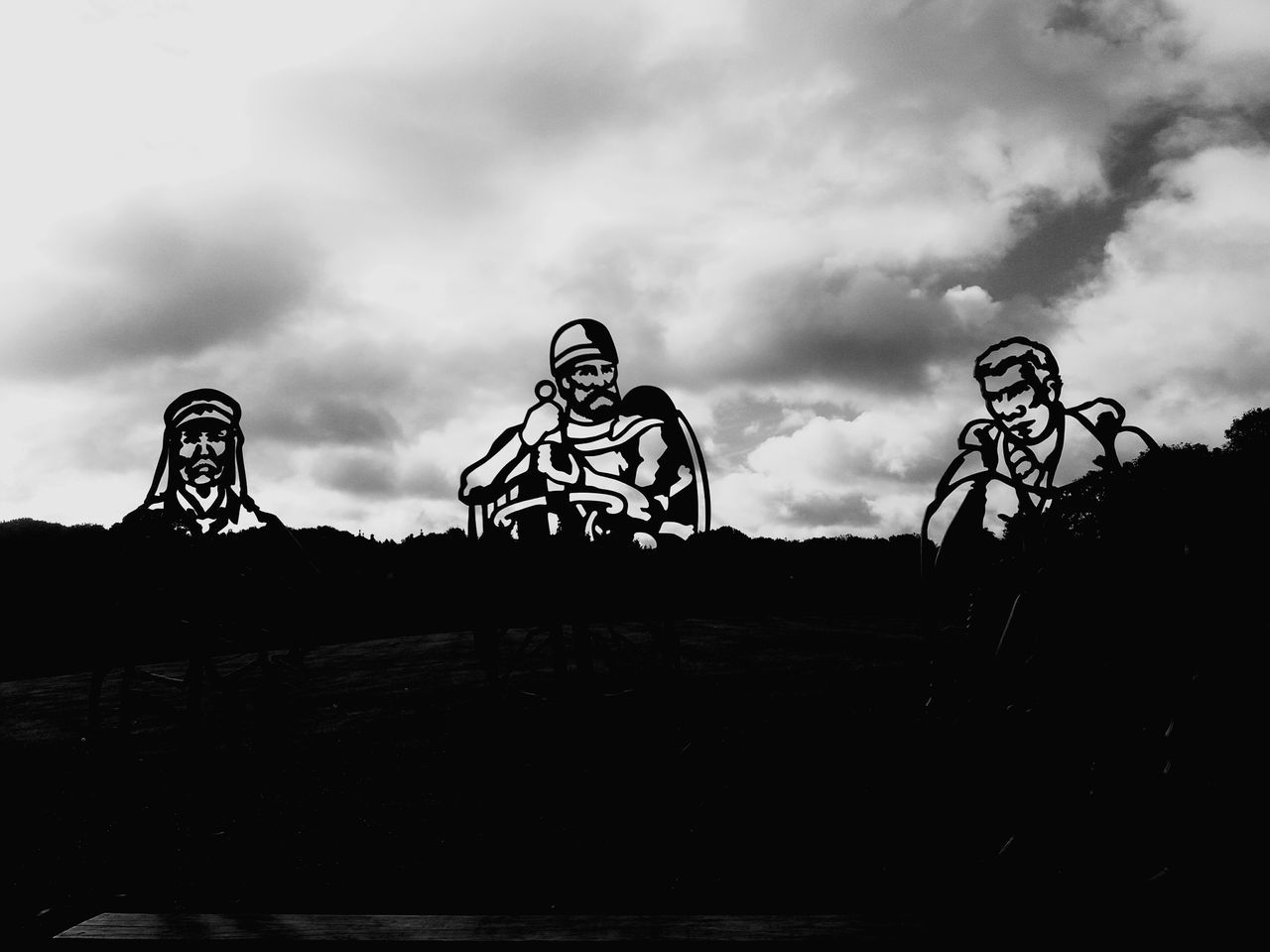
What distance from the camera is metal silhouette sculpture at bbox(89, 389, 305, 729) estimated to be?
4953mm

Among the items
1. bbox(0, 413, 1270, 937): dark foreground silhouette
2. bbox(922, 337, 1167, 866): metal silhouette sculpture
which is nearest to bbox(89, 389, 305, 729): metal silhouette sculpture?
bbox(0, 413, 1270, 937): dark foreground silhouette

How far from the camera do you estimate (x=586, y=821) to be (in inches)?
219

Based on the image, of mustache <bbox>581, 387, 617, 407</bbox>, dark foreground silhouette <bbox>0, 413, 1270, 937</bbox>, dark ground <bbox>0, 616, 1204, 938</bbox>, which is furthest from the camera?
mustache <bbox>581, 387, 617, 407</bbox>

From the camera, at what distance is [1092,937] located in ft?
8.87

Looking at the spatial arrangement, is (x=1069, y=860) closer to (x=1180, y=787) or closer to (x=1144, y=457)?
(x=1180, y=787)

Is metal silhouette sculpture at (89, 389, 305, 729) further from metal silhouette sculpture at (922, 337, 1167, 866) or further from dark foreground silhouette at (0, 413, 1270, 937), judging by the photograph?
metal silhouette sculpture at (922, 337, 1167, 866)

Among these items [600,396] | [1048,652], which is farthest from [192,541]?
[1048,652]

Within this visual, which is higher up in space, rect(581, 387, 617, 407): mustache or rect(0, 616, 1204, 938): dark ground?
rect(581, 387, 617, 407): mustache

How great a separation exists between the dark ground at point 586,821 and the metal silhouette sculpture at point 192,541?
1.32 ft

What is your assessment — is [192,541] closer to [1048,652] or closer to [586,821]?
[586,821]

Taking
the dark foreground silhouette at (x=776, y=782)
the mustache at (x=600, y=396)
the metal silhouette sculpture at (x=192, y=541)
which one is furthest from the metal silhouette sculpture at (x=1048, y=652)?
the metal silhouette sculpture at (x=192, y=541)

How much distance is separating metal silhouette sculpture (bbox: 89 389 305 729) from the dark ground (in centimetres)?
40

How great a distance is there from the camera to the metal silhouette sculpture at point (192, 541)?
4953 mm

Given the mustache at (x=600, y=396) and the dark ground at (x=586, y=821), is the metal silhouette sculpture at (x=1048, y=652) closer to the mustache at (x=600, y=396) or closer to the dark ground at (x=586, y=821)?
the dark ground at (x=586, y=821)
